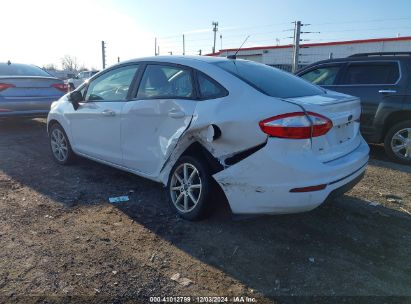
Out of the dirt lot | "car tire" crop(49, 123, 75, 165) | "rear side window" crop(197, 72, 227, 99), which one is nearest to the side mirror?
"car tire" crop(49, 123, 75, 165)

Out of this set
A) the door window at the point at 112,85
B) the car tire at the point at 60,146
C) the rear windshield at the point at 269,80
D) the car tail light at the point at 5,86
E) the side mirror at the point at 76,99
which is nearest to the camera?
the rear windshield at the point at 269,80

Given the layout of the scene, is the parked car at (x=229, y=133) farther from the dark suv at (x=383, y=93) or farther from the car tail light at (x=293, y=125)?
the dark suv at (x=383, y=93)

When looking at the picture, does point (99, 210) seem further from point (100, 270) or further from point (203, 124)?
point (203, 124)

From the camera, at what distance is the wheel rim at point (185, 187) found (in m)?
3.82

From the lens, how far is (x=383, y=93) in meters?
6.42

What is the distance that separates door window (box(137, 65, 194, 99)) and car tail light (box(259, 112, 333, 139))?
0.99 m

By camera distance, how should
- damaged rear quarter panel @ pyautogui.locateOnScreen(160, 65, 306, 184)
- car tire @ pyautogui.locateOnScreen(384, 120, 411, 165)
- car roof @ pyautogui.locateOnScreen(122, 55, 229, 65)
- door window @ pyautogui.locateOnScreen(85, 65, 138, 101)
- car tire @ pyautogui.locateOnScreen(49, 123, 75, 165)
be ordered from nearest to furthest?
damaged rear quarter panel @ pyautogui.locateOnScreen(160, 65, 306, 184) < car roof @ pyautogui.locateOnScreen(122, 55, 229, 65) < door window @ pyautogui.locateOnScreen(85, 65, 138, 101) < car tire @ pyautogui.locateOnScreen(49, 123, 75, 165) < car tire @ pyautogui.locateOnScreen(384, 120, 411, 165)

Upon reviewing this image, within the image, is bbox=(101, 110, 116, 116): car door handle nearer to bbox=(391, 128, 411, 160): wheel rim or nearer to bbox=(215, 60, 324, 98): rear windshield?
bbox=(215, 60, 324, 98): rear windshield

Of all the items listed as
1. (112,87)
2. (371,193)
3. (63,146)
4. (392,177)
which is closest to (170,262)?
(112,87)

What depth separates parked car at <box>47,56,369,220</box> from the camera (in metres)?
3.13

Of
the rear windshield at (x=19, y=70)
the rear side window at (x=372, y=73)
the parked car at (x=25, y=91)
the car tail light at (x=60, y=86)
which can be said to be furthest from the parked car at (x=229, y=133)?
the rear windshield at (x=19, y=70)

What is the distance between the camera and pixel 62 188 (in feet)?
16.2

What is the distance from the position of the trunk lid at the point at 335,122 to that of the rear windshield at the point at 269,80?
0.53 ft

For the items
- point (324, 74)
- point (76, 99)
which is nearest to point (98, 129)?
point (76, 99)
